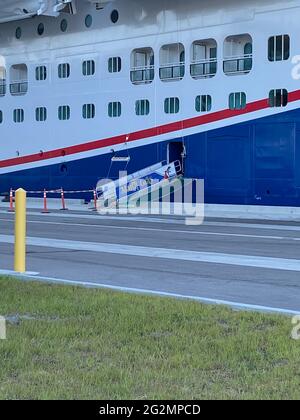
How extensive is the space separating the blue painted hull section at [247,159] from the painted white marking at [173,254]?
31.6 feet

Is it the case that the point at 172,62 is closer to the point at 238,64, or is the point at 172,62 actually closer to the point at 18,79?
the point at 238,64

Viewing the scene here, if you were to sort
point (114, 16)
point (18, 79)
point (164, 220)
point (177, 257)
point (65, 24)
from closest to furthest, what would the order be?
point (177, 257)
point (164, 220)
point (114, 16)
point (65, 24)
point (18, 79)

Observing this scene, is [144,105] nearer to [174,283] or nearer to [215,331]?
[174,283]

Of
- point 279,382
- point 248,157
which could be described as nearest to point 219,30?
point 248,157

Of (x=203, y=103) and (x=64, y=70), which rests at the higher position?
(x=64, y=70)

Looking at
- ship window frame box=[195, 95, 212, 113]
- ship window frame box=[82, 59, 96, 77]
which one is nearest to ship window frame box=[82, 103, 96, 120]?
ship window frame box=[82, 59, 96, 77]

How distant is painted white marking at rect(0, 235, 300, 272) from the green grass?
3.87 meters

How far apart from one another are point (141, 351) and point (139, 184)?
66.1 feet

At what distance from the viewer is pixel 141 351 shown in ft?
18.0

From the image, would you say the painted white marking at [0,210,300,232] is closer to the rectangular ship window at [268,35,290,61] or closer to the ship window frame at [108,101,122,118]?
the ship window frame at [108,101,122,118]

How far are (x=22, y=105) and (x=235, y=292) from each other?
24.5 meters

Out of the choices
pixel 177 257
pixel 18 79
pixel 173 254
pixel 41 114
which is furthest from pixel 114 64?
pixel 177 257

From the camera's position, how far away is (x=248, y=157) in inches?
912

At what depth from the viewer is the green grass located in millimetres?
4582
